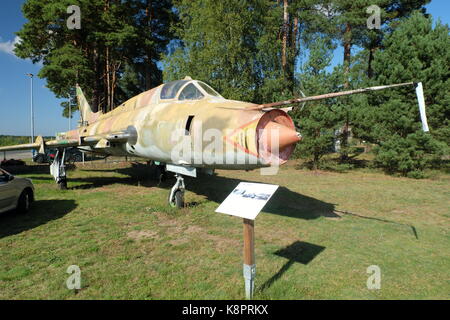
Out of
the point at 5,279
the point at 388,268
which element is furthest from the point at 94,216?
the point at 388,268

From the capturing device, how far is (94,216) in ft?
25.5

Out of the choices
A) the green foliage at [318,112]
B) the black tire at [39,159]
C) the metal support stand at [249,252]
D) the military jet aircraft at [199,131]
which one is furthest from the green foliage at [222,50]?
the metal support stand at [249,252]

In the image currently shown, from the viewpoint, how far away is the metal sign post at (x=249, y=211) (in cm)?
363

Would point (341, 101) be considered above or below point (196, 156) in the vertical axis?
above

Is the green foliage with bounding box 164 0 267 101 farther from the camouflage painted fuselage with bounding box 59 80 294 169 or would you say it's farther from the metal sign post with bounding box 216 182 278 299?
the metal sign post with bounding box 216 182 278 299

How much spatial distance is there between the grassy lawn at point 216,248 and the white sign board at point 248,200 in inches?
50.6

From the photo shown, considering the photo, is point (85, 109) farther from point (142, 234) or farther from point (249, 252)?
point (249, 252)

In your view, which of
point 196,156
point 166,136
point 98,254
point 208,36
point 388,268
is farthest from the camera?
point 208,36

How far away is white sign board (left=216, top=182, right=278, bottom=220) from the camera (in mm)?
3621

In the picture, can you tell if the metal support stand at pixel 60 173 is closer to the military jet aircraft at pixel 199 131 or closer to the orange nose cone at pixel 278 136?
the military jet aircraft at pixel 199 131

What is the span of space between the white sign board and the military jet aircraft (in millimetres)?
1005

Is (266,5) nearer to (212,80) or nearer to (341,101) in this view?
(212,80)

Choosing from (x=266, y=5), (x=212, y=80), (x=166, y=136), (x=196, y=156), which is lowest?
(x=196, y=156)
